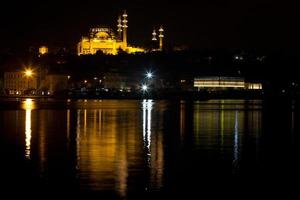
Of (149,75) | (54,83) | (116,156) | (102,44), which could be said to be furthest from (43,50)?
(116,156)

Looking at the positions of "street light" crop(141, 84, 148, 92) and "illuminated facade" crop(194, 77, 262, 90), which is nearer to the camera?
"street light" crop(141, 84, 148, 92)

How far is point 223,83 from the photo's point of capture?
10688cm

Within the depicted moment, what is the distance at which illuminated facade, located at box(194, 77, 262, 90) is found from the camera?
10356 cm

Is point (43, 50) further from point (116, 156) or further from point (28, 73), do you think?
point (116, 156)

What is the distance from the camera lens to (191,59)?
115438 millimetres

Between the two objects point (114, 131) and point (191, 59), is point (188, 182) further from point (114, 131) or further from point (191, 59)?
point (191, 59)

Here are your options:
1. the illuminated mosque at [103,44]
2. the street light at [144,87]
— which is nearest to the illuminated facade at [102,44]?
the illuminated mosque at [103,44]

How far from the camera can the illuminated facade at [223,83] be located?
4077 inches

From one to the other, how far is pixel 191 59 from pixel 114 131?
9509 cm

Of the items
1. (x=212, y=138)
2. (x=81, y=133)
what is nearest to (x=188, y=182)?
(x=212, y=138)

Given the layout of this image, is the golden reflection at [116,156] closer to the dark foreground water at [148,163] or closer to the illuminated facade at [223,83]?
the dark foreground water at [148,163]

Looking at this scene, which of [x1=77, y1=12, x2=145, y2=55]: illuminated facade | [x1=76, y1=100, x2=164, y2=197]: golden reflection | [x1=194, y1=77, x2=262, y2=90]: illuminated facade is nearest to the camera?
[x1=76, y1=100, x2=164, y2=197]: golden reflection

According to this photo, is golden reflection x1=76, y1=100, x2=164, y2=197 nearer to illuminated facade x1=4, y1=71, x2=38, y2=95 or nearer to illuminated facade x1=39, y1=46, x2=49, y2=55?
illuminated facade x1=4, y1=71, x2=38, y2=95

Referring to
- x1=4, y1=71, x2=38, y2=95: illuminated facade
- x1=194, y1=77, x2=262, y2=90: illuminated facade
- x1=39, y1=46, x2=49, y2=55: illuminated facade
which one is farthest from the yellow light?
x1=39, y1=46, x2=49, y2=55: illuminated facade
